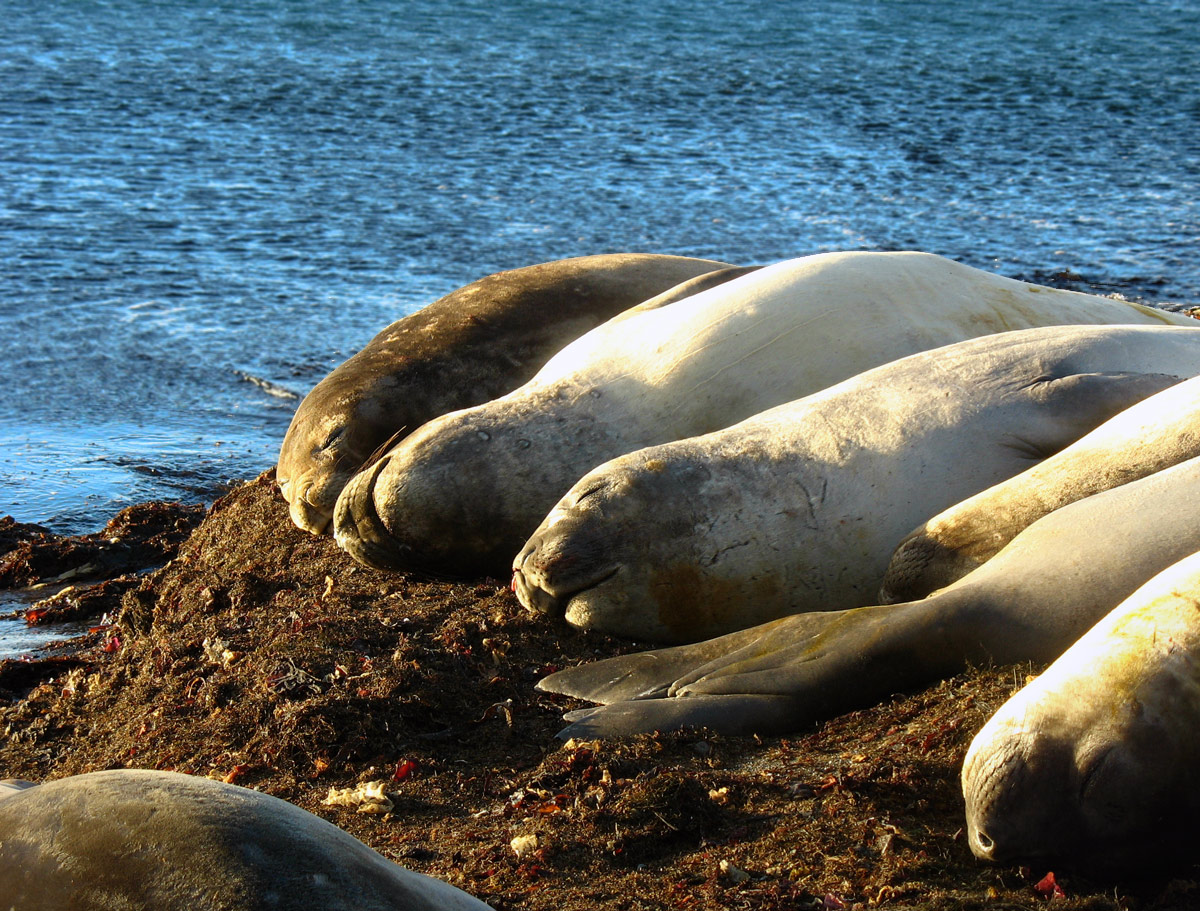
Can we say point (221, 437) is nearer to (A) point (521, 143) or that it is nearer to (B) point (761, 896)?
(B) point (761, 896)

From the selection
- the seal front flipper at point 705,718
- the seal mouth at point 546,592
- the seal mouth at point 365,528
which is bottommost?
the seal mouth at point 365,528

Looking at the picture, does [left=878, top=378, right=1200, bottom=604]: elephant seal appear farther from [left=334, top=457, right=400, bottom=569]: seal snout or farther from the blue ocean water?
the blue ocean water

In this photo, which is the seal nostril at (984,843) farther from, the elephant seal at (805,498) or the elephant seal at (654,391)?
the elephant seal at (654,391)

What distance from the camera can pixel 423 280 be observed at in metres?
11.7

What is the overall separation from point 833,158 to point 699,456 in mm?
12406

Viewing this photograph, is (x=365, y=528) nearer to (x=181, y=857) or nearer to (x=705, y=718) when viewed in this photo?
(x=705, y=718)

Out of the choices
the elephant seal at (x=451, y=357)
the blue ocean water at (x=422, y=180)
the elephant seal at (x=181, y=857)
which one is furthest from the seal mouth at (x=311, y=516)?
the elephant seal at (x=181, y=857)

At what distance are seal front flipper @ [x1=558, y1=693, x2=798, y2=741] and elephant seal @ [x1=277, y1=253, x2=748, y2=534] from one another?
2622 mm

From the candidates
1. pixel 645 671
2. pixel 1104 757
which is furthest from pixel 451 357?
pixel 1104 757

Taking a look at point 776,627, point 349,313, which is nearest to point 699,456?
point 776,627

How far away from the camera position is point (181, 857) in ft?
7.94

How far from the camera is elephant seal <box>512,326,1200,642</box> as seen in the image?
15.3 ft

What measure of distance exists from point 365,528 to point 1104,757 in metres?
3.27

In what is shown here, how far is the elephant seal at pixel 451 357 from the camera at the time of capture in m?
6.41
